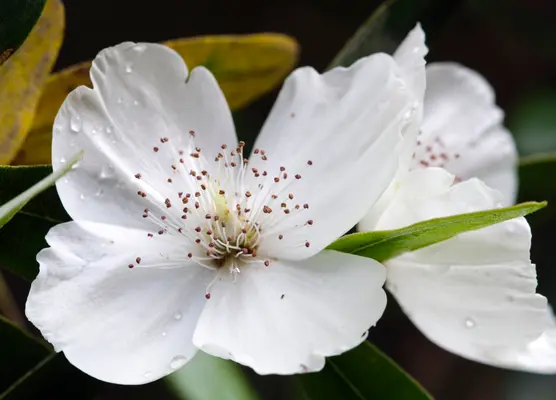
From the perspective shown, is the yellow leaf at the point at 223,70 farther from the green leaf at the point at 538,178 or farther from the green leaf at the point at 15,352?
the green leaf at the point at 538,178

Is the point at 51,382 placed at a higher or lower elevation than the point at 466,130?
lower

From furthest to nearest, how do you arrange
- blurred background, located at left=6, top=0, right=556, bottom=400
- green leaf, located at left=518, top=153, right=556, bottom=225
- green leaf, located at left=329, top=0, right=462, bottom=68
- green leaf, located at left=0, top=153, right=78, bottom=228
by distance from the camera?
1. blurred background, located at left=6, top=0, right=556, bottom=400
2. green leaf, located at left=518, top=153, right=556, bottom=225
3. green leaf, located at left=329, top=0, right=462, bottom=68
4. green leaf, located at left=0, top=153, right=78, bottom=228

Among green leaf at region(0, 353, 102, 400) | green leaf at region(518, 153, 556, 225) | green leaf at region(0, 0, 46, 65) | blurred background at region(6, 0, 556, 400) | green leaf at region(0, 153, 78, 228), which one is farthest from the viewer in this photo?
blurred background at region(6, 0, 556, 400)

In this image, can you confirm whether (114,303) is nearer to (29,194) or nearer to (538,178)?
(29,194)

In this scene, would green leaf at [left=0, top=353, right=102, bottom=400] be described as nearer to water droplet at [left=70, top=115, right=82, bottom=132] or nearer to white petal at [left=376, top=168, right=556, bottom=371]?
water droplet at [left=70, top=115, right=82, bottom=132]

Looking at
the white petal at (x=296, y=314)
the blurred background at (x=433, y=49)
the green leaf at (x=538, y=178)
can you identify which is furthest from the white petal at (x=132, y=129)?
the blurred background at (x=433, y=49)

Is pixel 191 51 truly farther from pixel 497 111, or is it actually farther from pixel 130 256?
pixel 497 111

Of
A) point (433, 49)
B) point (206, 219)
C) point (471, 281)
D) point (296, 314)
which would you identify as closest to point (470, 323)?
point (471, 281)

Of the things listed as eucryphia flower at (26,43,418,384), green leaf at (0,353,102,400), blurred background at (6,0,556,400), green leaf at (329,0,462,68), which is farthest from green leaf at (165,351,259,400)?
blurred background at (6,0,556,400)
